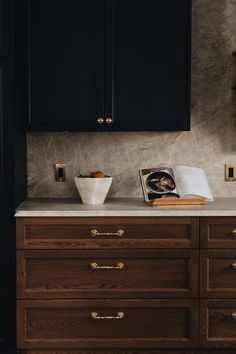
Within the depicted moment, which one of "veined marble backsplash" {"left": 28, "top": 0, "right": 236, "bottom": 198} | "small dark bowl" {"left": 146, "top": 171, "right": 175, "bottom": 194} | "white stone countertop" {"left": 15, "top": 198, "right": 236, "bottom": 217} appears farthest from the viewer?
"veined marble backsplash" {"left": 28, "top": 0, "right": 236, "bottom": 198}

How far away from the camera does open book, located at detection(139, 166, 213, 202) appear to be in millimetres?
3041

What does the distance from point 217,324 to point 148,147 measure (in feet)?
3.74

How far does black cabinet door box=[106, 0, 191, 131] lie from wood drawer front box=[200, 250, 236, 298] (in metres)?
0.78

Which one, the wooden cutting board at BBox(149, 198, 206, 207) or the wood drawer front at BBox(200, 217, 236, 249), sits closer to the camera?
the wood drawer front at BBox(200, 217, 236, 249)

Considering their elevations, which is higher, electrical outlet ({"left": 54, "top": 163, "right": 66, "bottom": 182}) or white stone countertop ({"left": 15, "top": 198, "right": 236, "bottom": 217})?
electrical outlet ({"left": 54, "top": 163, "right": 66, "bottom": 182})

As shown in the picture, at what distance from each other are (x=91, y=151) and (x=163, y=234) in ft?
2.68

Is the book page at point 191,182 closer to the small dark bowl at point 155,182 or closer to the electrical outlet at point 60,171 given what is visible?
the small dark bowl at point 155,182

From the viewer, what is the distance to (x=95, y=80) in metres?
3.00

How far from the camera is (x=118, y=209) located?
2852 mm

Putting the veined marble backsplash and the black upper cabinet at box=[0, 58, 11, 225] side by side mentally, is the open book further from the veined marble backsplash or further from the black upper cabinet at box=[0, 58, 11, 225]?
the black upper cabinet at box=[0, 58, 11, 225]

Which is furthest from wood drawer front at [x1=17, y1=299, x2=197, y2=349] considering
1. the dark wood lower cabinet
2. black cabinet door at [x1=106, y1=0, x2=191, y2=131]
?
black cabinet door at [x1=106, y1=0, x2=191, y2=131]

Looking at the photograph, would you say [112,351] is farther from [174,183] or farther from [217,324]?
[174,183]

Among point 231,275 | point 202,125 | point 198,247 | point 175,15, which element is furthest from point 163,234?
point 175,15

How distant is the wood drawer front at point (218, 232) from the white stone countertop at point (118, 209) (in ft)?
0.12
